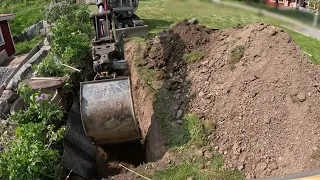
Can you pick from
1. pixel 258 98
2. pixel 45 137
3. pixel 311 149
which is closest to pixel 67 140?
pixel 45 137

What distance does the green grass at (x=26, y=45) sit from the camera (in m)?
19.5

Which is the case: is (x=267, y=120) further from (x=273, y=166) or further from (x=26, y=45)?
(x=26, y=45)

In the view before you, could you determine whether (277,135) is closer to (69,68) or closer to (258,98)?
(258,98)

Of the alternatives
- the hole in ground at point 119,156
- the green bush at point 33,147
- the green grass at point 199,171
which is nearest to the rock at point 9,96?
the green bush at point 33,147

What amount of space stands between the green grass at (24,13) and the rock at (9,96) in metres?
12.2

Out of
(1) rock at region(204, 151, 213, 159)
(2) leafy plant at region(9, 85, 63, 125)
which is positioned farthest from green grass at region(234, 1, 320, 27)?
(2) leafy plant at region(9, 85, 63, 125)

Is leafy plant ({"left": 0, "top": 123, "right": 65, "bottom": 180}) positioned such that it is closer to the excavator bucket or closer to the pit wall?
the excavator bucket

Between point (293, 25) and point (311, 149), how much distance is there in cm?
487

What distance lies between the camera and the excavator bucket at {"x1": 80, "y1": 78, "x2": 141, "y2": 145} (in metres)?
7.46

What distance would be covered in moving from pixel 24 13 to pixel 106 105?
72.3 feet

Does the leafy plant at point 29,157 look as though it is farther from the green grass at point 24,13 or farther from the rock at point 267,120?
the green grass at point 24,13

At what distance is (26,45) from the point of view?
20188 mm

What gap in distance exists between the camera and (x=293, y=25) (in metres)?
10.3

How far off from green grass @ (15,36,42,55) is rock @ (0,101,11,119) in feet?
34.0
